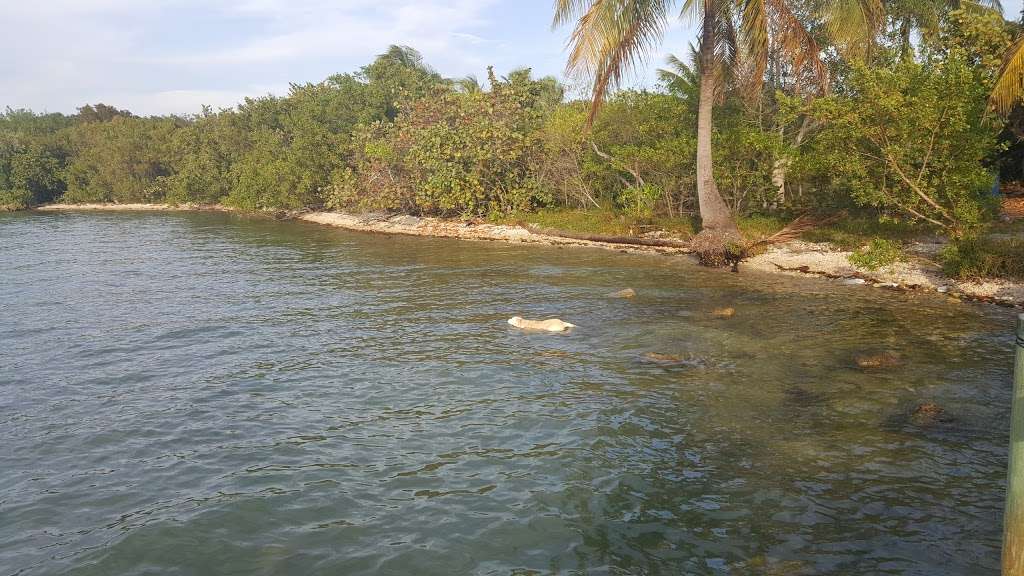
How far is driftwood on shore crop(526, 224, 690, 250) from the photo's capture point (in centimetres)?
2595

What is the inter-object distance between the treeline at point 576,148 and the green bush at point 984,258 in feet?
2.36

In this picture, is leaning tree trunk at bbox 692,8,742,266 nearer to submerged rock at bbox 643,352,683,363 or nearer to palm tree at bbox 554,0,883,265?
palm tree at bbox 554,0,883,265

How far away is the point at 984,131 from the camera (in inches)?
718

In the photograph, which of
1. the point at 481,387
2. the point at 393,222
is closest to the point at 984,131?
the point at 481,387

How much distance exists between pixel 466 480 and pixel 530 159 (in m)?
28.4

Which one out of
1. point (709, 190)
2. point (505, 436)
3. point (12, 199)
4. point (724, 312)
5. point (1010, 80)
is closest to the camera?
point (505, 436)

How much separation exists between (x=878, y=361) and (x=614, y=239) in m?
16.1

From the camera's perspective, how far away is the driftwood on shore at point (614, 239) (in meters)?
26.0

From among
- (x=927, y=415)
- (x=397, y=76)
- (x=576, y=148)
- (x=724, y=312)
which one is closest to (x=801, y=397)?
(x=927, y=415)

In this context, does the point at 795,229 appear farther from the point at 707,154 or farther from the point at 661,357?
the point at 661,357

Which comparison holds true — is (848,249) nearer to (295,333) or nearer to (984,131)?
(984,131)

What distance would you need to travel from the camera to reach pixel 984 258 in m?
17.4

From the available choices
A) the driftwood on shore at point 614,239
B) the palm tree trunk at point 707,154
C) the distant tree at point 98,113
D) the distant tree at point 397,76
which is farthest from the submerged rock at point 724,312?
the distant tree at point 98,113

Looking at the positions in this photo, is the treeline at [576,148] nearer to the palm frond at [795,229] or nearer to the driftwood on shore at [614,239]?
the palm frond at [795,229]
